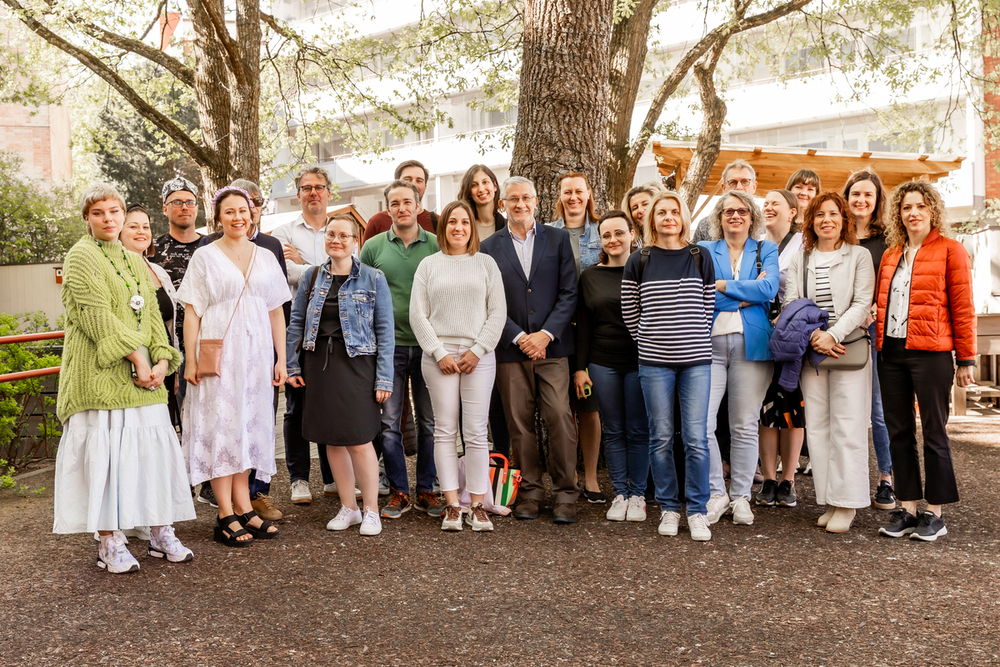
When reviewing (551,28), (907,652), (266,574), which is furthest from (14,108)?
(907,652)

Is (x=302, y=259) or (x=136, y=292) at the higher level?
(x=302, y=259)

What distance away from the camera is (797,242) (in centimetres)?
634

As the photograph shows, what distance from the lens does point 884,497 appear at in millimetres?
6180

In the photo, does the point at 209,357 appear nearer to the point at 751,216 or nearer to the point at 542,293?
the point at 542,293

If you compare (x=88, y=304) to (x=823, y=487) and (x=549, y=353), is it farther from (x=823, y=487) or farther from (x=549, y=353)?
(x=823, y=487)

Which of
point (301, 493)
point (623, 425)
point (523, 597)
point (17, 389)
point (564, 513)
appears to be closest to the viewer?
point (523, 597)

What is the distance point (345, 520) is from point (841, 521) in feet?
10.9

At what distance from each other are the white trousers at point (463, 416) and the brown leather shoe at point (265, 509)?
128 cm

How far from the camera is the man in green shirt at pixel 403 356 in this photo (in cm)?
609

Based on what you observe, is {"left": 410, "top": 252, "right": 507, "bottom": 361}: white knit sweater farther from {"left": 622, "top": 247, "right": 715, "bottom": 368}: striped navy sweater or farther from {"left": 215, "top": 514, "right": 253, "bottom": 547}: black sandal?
{"left": 215, "top": 514, "right": 253, "bottom": 547}: black sandal

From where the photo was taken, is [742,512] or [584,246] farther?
[584,246]

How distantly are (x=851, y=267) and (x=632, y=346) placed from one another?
154 cm

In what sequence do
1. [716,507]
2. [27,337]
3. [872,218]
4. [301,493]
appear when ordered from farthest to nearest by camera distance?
[27,337] → [301,493] → [872,218] → [716,507]

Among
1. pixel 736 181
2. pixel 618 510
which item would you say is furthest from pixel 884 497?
pixel 736 181
